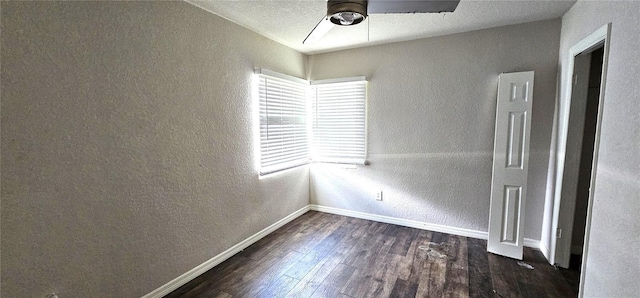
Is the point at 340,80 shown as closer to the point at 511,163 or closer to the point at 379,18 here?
the point at 379,18

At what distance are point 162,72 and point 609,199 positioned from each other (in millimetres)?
3041

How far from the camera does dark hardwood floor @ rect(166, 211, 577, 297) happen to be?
211 centimetres

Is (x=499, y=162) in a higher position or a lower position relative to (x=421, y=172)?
higher

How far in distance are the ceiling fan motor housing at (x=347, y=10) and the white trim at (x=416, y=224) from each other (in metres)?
2.68

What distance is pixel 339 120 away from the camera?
3.66 meters

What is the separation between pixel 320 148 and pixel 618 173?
2913mm

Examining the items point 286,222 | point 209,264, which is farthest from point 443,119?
point 209,264

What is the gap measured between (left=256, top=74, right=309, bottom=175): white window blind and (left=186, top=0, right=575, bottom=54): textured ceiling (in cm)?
58

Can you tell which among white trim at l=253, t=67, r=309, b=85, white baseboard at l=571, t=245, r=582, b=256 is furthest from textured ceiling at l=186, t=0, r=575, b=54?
white baseboard at l=571, t=245, r=582, b=256

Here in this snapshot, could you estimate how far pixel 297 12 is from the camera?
2.39m

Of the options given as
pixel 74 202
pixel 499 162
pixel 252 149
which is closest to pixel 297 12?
pixel 252 149

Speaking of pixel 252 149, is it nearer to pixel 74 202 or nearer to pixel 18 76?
pixel 74 202

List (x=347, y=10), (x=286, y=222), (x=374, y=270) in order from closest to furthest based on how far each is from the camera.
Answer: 1. (x=347, y=10)
2. (x=374, y=270)
3. (x=286, y=222)

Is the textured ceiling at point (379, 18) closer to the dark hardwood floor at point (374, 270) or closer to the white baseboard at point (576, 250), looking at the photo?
the white baseboard at point (576, 250)
